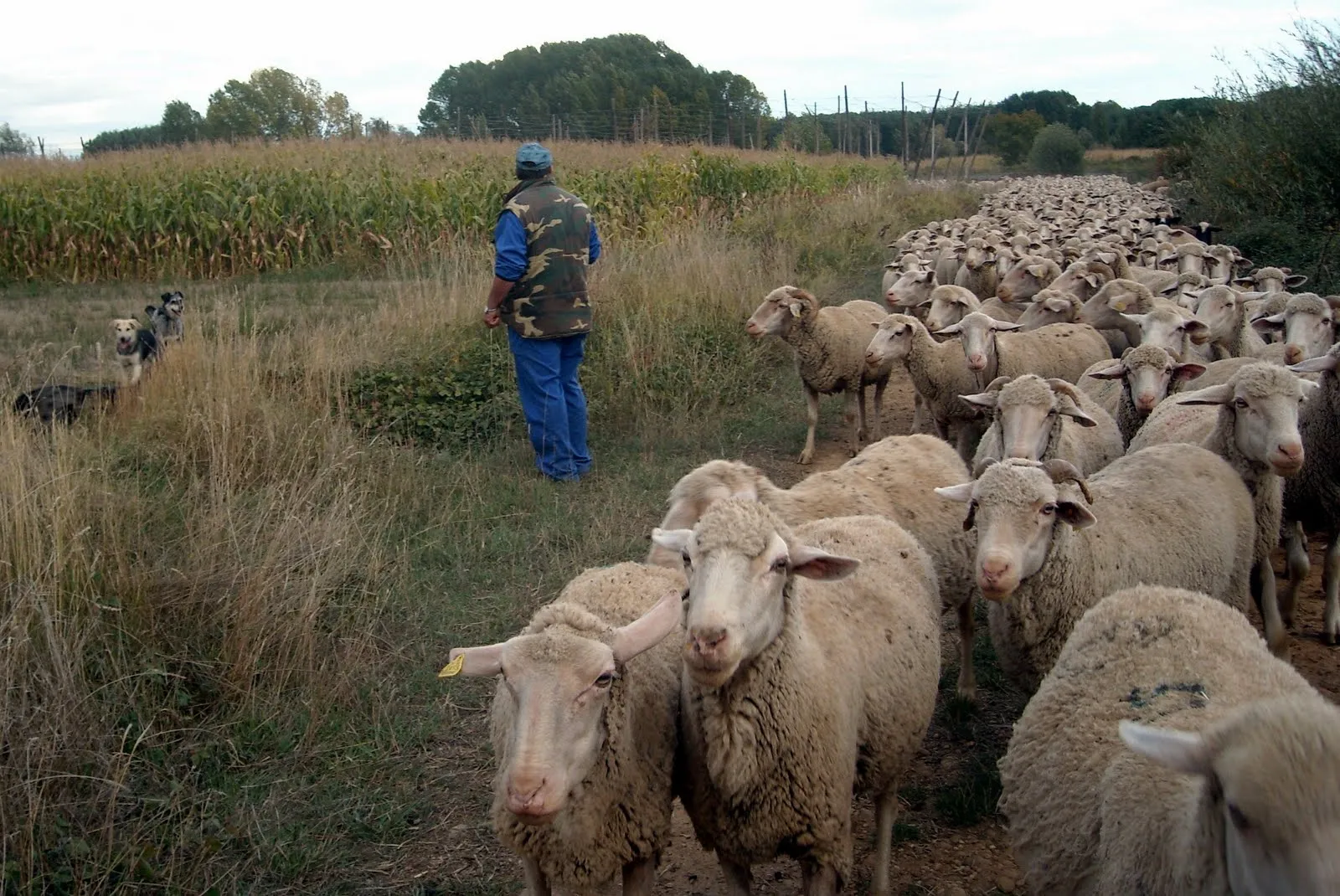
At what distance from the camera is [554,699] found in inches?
111

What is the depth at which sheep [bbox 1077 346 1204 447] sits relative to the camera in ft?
19.3

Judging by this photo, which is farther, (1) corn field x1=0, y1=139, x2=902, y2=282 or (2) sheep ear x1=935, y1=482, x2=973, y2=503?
(1) corn field x1=0, y1=139, x2=902, y2=282

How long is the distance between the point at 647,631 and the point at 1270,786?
172cm

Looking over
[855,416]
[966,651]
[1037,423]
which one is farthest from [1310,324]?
[966,651]

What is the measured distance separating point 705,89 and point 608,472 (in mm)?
48778

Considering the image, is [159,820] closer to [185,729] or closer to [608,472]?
[185,729]

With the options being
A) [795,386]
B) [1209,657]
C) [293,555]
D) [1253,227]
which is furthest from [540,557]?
[1253,227]

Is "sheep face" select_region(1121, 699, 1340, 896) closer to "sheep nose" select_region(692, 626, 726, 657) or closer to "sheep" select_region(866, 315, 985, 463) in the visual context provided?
"sheep nose" select_region(692, 626, 726, 657)

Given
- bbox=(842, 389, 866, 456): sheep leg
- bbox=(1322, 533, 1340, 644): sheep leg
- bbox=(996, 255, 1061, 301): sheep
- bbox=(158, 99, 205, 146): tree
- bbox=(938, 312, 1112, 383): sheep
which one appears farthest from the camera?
bbox=(158, 99, 205, 146): tree

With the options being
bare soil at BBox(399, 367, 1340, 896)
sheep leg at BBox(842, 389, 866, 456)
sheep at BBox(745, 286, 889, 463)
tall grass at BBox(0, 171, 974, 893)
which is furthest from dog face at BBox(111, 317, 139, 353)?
bare soil at BBox(399, 367, 1340, 896)

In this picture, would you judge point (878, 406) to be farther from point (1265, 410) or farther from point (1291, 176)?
point (1291, 176)

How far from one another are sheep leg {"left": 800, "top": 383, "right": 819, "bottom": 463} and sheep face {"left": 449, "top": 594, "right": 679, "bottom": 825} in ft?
17.8

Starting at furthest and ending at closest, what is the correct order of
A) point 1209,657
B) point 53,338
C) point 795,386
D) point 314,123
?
point 314,123
point 53,338
point 795,386
point 1209,657

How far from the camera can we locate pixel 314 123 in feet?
101
